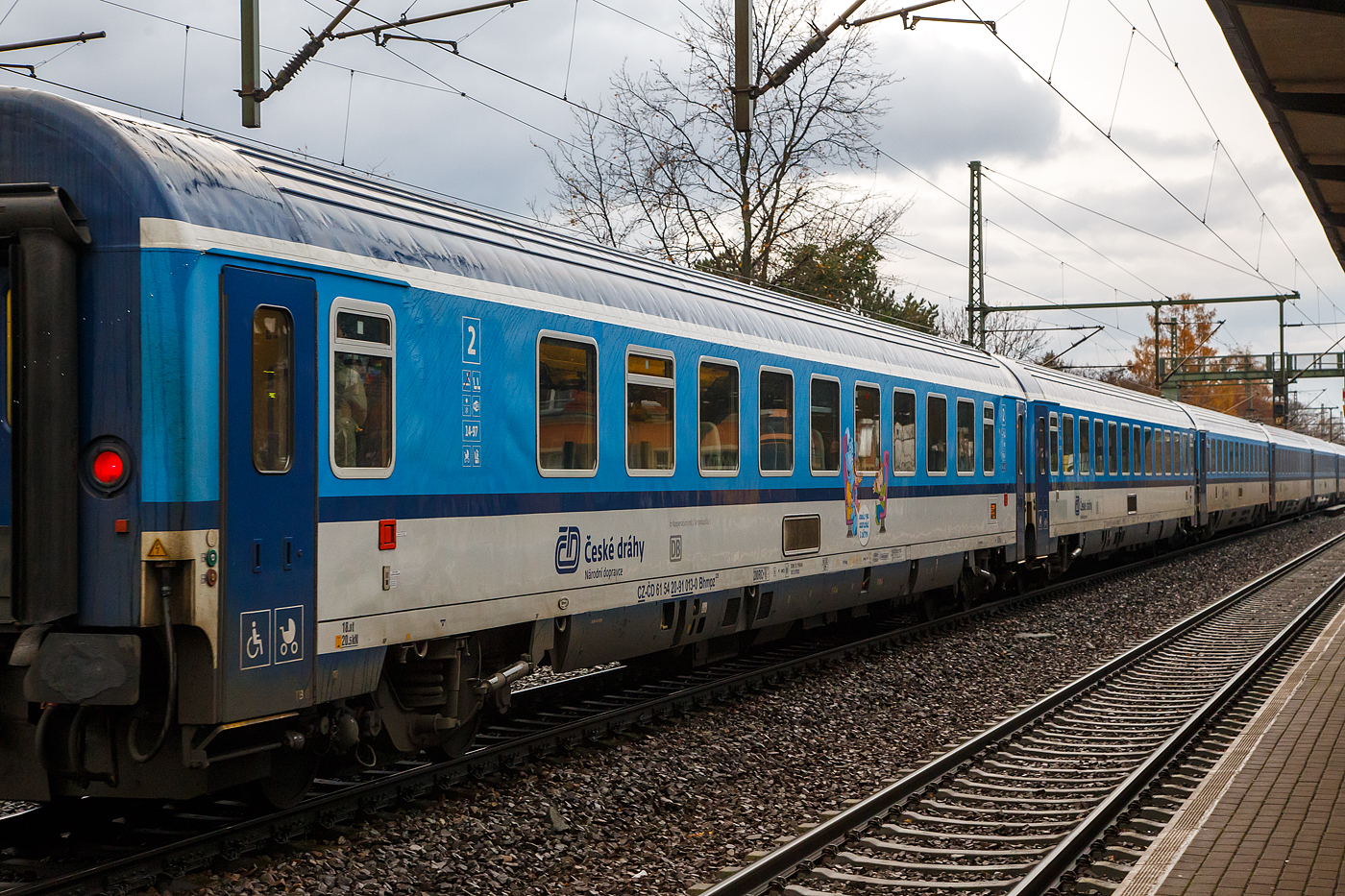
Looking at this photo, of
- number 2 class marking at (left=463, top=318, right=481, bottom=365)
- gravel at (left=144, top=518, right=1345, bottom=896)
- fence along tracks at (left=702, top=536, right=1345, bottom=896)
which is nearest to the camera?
gravel at (left=144, top=518, right=1345, bottom=896)

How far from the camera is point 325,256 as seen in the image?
680cm

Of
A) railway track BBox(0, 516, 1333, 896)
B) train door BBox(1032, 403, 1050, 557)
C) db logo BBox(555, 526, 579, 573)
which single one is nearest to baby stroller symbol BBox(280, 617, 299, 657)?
railway track BBox(0, 516, 1333, 896)

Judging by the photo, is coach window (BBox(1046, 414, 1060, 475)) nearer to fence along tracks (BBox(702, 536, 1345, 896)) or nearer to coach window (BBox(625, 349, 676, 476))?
fence along tracks (BBox(702, 536, 1345, 896))

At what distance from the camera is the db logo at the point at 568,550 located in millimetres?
8766

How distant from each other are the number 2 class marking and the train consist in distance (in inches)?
1.3

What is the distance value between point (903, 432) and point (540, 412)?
7257 millimetres

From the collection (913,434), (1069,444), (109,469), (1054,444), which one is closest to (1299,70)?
(913,434)

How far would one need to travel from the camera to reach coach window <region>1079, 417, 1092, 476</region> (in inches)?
877

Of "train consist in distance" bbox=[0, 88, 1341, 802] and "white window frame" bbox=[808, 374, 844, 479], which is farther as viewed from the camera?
"white window frame" bbox=[808, 374, 844, 479]

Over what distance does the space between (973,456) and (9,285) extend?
43.1ft

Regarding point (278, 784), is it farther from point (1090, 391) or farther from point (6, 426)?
point (1090, 391)

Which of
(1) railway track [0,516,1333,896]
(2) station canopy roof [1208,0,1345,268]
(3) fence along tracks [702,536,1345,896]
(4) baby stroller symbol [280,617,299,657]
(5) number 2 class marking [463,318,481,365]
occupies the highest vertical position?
(2) station canopy roof [1208,0,1345,268]

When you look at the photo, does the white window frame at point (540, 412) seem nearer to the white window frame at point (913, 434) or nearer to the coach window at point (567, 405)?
the coach window at point (567, 405)

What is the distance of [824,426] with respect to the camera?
13031 mm
